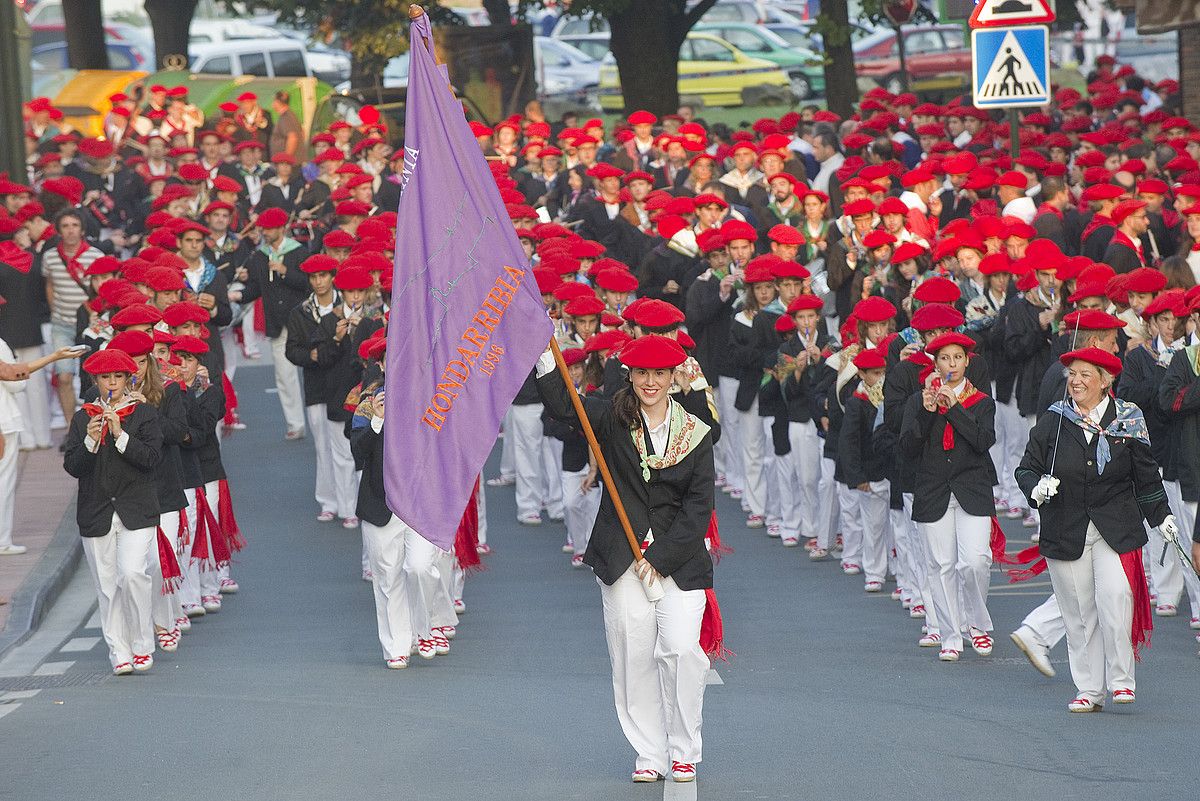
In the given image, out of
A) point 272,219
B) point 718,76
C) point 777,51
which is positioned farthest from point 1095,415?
point 777,51

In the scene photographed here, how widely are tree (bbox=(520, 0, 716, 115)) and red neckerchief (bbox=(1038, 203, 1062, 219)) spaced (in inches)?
521

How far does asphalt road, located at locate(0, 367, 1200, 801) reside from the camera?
9.11 meters

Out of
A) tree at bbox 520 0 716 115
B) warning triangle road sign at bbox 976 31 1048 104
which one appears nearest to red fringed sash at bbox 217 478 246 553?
warning triangle road sign at bbox 976 31 1048 104

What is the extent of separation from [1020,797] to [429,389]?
9.54 ft

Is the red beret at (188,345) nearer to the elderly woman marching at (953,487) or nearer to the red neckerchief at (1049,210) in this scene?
the elderly woman marching at (953,487)

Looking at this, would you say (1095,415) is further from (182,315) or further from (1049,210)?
(1049,210)

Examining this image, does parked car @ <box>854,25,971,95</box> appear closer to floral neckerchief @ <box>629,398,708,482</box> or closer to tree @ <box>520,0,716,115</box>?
tree @ <box>520,0,716,115</box>

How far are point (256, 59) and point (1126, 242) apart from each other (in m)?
29.2

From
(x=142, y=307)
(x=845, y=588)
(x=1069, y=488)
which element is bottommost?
(x=845, y=588)

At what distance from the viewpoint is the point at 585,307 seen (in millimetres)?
13734

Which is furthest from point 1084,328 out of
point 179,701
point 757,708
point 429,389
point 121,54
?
point 121,54

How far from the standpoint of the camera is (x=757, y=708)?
34.2 ft

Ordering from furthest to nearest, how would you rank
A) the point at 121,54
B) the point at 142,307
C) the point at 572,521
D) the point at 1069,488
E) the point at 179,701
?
the point at 121,54 → the point at 572,521 → the point at 142,307 → the point at 179,701 → the point at 1069,488

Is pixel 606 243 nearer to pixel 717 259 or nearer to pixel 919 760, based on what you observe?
pixel 717 259
